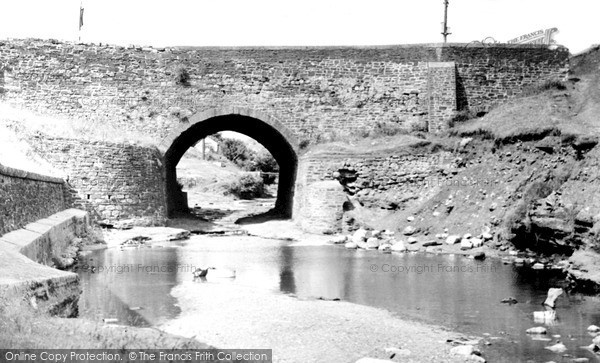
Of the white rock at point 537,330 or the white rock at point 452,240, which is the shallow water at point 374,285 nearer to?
the white rock at point 537,330

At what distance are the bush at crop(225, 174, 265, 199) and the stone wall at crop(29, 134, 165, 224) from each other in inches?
917

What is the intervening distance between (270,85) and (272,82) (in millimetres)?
138

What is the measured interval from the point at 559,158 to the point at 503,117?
17.4 ft

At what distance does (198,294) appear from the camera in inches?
470

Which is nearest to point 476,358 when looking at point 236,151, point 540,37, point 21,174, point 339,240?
point 21,174

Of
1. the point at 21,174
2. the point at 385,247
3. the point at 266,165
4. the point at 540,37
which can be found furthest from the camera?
the point at 266,165

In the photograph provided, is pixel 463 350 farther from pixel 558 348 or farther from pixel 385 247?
pixel 385 247

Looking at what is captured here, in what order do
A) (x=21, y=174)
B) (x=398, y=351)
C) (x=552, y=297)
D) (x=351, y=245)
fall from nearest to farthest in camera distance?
(x=398, y=351), (x=552, y=297), (x=21, y=174), (x=351, y=245)

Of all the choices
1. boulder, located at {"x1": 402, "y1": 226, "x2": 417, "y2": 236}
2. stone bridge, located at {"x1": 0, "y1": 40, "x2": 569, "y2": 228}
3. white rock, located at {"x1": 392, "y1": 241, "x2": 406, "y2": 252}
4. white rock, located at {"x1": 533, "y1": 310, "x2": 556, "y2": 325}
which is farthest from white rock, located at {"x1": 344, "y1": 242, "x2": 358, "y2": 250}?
white rock, located at {"x1": 533, "y1": 310, "x2": 556, "y2": 325}

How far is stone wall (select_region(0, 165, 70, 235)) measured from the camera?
494 inches

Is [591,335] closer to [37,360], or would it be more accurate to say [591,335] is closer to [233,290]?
[233,290]

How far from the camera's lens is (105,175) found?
75.0ft

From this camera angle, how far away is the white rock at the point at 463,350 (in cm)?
812

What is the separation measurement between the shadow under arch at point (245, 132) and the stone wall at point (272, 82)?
0.41 meters
